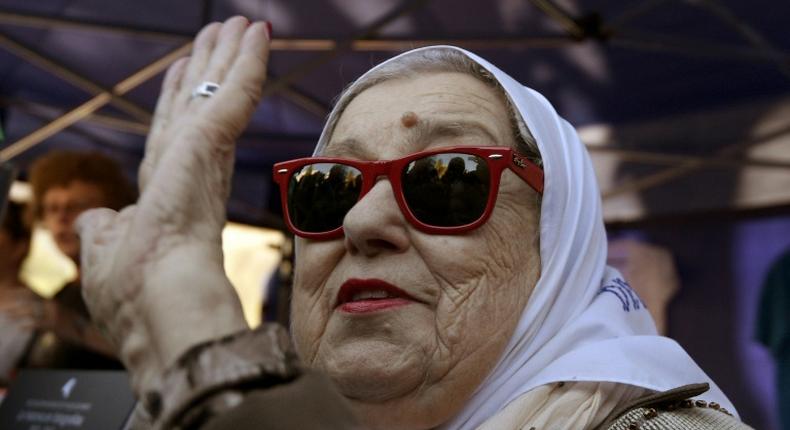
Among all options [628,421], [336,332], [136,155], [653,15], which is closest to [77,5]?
[136,155]

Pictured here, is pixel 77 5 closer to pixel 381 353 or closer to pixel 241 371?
pixel 381 353

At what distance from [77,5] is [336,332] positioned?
457 centimetres

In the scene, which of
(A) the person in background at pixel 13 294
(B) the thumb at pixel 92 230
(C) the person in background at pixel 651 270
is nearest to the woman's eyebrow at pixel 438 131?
(B) the thumb at pixel 92 230

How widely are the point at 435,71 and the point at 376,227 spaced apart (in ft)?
1.38

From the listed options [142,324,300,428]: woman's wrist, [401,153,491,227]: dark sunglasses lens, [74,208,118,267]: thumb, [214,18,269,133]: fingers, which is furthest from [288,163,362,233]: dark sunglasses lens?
[142,324,300,428]: woman's wrist

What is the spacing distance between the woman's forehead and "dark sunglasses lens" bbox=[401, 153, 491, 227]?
0.08 m

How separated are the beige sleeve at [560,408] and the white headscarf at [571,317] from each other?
2 centimetres

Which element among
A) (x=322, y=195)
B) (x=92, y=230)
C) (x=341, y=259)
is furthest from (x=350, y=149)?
(x=92, y=230)

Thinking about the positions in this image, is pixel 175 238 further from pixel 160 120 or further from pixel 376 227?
pixel 376 227

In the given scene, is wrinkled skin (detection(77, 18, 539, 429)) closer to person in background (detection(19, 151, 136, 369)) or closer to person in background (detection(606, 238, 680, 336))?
person in background (detection(19, 151, 136, 369))

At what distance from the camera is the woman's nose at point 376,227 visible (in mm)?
1405

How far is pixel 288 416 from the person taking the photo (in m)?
0.77

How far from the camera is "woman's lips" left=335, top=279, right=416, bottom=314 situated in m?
1.38

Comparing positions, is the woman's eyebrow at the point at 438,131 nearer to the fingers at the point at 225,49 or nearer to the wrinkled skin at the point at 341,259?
the wrinkled skin at the point at 341,259
